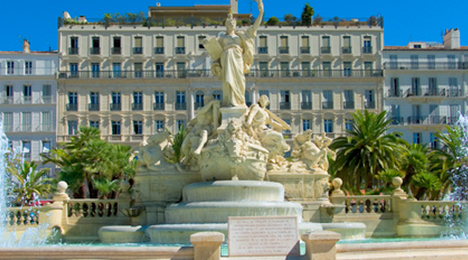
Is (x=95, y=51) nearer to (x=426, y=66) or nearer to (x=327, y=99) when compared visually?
(x=327, y=99)

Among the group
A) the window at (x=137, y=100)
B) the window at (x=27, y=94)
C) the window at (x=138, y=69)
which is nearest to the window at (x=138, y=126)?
the window at (x=137, y=100)

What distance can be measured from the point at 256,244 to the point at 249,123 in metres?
7.94

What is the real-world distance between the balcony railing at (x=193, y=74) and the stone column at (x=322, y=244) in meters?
45.2

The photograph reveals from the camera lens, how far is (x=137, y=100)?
56094 mm

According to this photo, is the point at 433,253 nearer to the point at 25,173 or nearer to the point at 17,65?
the point at 25,173

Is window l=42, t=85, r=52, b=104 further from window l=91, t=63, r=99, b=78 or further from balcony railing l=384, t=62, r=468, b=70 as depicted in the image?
balcony railing l=384, t=62, r=468, b=70

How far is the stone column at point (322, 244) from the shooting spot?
35.8 ft

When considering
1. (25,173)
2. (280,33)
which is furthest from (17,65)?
(280,33)

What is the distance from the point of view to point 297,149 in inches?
786

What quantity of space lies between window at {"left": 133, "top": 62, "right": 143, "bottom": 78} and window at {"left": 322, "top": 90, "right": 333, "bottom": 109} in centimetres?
1641

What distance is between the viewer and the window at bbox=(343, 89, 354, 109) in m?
56.2

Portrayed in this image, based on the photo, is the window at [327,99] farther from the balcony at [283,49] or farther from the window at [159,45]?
the window at [159,45]

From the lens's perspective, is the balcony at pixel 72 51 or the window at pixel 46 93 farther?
the balcony at pixel 72 51

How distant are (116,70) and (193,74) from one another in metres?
6.92
